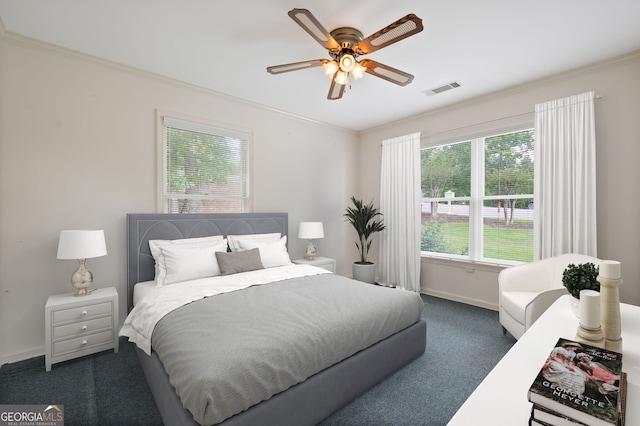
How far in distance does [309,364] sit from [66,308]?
6.94 feet

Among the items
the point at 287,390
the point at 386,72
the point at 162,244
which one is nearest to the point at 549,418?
the point at 287,390

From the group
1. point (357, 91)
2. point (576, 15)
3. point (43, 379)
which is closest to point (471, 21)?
point (576, 15)

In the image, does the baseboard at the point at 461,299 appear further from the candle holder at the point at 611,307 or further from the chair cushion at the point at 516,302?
the candle holder at the point at 611,307

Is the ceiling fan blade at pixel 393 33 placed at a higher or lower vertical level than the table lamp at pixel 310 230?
higher

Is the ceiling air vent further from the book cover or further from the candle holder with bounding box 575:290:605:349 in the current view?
the book cover

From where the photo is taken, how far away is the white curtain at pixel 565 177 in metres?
2.89

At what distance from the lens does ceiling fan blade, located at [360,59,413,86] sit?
2350 mm

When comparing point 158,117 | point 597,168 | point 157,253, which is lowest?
point 157,253

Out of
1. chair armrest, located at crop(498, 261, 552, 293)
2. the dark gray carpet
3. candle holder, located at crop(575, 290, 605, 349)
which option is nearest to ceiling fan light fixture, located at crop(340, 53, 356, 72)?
candle holder, located at crop(575, 290, 605, 349)

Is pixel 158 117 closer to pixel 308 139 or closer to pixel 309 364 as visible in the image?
pixel 308 139

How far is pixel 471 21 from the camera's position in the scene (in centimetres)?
225

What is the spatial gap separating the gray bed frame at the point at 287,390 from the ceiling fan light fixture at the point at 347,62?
2.14m

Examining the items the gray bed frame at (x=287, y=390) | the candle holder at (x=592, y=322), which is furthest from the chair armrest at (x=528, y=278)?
the candle holder at (x=592, y=322)

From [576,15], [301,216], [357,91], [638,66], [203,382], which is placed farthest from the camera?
[301,216]
